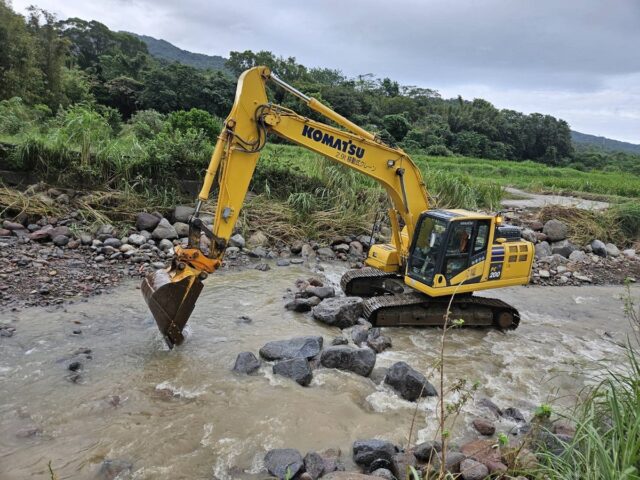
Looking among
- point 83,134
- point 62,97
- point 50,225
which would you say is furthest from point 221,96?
point 50,225

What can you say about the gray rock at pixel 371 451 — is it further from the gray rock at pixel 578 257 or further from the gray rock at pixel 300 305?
the gray rock at pixel 578 257

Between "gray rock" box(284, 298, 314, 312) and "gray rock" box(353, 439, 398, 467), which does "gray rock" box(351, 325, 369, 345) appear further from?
"gray rock" box(353, 439, 398, 467)

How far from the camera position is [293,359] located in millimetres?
5203

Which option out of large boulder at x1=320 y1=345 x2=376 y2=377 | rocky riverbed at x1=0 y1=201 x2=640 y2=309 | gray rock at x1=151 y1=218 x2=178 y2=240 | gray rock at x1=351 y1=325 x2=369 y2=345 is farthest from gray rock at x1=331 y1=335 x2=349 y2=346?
gray rock at x1=151 y1=218 x2=178 y2=240

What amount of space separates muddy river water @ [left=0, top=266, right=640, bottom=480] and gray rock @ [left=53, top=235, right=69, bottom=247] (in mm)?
1926

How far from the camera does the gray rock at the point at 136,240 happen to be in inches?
349

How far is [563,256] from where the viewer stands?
11906 mm

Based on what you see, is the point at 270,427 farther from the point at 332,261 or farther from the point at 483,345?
the point at 332,261

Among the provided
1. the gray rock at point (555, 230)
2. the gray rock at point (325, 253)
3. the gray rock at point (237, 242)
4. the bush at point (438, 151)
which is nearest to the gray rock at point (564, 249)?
the gray rock at point (555, 230)

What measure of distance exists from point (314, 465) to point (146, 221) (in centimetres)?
719

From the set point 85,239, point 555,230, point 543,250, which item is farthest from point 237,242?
point 555,230

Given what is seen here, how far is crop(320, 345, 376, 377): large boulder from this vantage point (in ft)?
17.5

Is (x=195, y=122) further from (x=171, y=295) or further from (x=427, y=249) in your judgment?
(x=171, y=295)

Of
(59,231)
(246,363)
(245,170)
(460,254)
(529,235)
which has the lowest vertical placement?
(246,363)
